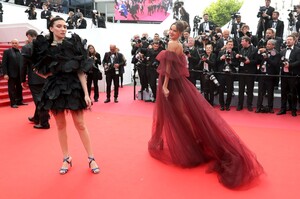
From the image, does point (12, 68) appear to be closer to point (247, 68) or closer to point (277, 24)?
point (247, 68)

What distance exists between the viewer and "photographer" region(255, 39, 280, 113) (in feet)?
21.5

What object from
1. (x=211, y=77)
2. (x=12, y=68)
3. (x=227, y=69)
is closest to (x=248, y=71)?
(x=227, y=69)

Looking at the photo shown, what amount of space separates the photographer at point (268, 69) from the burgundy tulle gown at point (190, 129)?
3.65m

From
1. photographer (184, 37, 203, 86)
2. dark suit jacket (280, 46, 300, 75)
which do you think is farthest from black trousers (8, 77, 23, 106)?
dark suit jacket (280, 46, 300, 75)

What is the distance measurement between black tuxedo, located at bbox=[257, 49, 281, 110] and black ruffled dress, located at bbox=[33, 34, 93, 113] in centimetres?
476

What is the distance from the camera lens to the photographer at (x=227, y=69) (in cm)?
691

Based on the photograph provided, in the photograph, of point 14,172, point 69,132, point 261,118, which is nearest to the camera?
point 14,172

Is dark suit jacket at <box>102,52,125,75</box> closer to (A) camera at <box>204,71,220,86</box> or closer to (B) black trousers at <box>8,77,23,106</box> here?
(B) black trousers at <box>8,77,23,106</box>

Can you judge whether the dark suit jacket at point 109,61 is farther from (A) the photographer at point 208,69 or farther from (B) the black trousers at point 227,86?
(B) the black trousers at point 227,86

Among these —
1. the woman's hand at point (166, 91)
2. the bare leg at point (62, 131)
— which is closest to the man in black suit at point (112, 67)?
the woman's hand at point (166, 91)

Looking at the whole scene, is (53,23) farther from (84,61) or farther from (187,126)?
(187,126)

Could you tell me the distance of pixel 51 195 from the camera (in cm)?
288

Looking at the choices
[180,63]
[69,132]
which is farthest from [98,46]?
[180,63]

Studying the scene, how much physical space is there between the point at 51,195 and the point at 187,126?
167 centimetres
